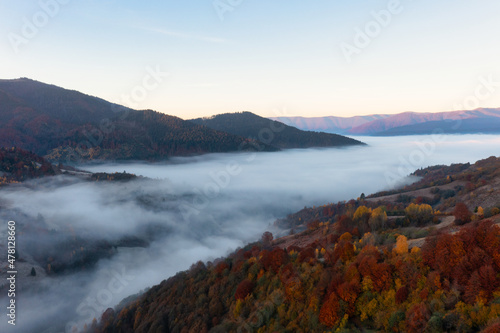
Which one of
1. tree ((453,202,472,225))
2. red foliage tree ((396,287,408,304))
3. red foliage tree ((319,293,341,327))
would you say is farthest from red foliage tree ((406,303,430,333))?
tree ((453,202,472,225))

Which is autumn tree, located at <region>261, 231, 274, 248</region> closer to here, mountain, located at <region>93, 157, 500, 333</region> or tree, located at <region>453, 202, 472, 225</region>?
mountain, located at <region>93, 157, 500, 333</region>

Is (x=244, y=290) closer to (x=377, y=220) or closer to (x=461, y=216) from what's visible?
(x=377, y=220)

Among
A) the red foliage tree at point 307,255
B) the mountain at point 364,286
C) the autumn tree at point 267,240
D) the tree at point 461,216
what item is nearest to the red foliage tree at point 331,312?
the mountain at point 364,286

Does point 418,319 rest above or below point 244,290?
above

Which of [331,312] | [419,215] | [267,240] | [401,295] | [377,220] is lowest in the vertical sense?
[267,240]

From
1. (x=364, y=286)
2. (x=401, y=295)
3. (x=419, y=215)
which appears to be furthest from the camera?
(x=419, y=215)

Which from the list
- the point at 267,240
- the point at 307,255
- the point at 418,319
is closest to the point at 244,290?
the point at 307,255

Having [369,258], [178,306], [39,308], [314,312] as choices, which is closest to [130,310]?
[178,306]

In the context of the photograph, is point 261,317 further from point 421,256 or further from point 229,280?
point 421,256
